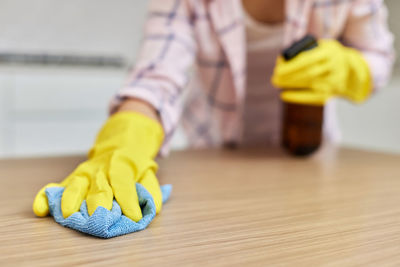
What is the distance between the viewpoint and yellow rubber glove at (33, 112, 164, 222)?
0.42 meters

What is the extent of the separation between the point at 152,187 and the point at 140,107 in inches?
10.1

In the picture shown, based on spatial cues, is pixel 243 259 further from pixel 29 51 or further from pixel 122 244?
pixel 29 51

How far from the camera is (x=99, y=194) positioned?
1.40ft

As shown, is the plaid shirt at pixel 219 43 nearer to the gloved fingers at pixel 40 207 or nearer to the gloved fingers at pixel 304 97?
the gloved fingers at pixel 304 97

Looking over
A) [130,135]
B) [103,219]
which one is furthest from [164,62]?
[103,219]

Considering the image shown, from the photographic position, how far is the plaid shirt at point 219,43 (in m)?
0.80

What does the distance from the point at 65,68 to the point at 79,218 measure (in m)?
1.85

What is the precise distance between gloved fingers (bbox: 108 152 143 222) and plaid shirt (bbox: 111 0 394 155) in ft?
0.70

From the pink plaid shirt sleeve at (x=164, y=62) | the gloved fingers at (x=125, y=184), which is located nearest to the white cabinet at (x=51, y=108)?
the pink plaid shirt sleeve at (x=164, y=62)

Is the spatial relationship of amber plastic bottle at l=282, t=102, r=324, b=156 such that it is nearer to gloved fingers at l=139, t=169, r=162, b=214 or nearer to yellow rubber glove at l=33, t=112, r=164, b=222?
yellow rubber glove at l=33, t=112, r=164, b=222

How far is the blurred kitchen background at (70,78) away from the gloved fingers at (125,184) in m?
1.50

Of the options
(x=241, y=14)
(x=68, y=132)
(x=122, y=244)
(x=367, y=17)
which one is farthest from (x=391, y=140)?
(x=122, y=244)

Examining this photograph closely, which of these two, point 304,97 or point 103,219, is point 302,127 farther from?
point 103,219

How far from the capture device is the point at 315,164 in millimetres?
802
